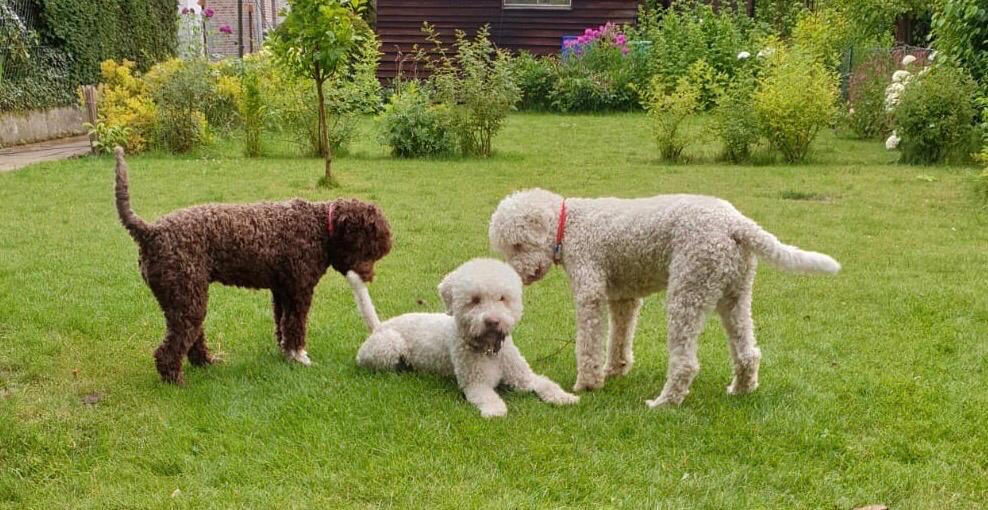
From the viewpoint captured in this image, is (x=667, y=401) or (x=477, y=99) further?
(x=477, y=99)

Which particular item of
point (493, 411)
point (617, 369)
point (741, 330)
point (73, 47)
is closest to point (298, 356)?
point (493, 411)

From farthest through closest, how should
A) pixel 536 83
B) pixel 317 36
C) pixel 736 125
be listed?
1. pixel 536 83
2. pixel 736 125
3. pixel 317 36

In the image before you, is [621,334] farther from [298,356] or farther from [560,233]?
[298,356]

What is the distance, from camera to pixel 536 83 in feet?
63.8

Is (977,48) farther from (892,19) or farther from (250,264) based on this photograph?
(250,264)

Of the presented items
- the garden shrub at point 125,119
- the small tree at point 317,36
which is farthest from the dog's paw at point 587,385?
the garden shrub at point 125,119

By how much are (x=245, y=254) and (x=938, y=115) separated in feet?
33.9

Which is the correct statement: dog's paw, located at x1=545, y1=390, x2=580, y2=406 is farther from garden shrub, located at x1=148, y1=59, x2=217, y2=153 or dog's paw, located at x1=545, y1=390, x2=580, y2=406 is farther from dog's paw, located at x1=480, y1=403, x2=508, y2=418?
garden shrub, located at x1=148, y1=59, x2=217, y2=153

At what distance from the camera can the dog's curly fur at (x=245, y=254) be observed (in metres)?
4.02

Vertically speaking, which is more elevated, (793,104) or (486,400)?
(793,104)

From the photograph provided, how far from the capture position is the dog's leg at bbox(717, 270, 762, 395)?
3.89 metres

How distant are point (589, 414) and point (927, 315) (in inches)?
108

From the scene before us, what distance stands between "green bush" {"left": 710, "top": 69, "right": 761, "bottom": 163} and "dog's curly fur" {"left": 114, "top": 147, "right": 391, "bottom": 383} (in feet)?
27.9

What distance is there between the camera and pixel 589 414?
385 cm
